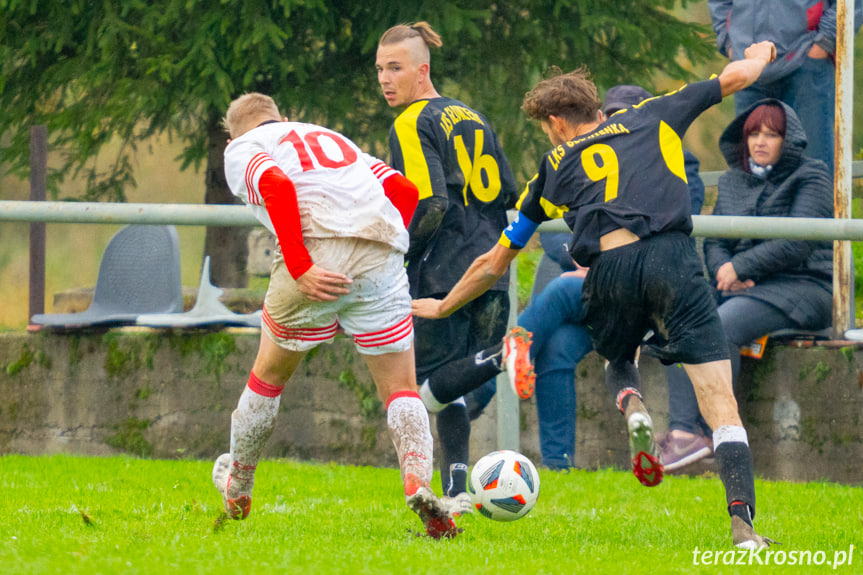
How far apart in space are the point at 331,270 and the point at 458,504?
167 cm

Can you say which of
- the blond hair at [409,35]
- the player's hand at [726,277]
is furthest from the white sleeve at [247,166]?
the player's hand at [726,277]

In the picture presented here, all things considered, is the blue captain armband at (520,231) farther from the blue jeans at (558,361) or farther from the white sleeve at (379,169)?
the blue jeans at (558,361)

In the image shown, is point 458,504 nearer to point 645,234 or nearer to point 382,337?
point 382,337

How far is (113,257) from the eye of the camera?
8.30m

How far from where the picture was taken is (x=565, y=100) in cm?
492

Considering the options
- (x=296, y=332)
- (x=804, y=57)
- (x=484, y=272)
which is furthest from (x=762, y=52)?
(x=804, y=57)

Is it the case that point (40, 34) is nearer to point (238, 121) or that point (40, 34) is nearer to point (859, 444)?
point (238, 121)

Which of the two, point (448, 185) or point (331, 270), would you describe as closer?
point (331, 270)

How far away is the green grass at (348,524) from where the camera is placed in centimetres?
374

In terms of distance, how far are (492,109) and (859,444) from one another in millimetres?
4921

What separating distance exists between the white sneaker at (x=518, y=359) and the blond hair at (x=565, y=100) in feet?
3.60

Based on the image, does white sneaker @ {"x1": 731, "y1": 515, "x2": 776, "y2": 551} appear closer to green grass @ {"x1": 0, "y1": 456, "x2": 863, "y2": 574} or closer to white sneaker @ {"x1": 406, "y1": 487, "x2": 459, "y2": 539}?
green grass @ {"x1": 0, "y1": 456, "x2": 863, "y2": 574}

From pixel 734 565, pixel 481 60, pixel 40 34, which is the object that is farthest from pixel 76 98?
pixel 734 565

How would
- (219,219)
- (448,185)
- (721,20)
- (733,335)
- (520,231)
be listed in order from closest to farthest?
(520,231)
(448,185)
(733,335)
(219,219)
(721,20)
